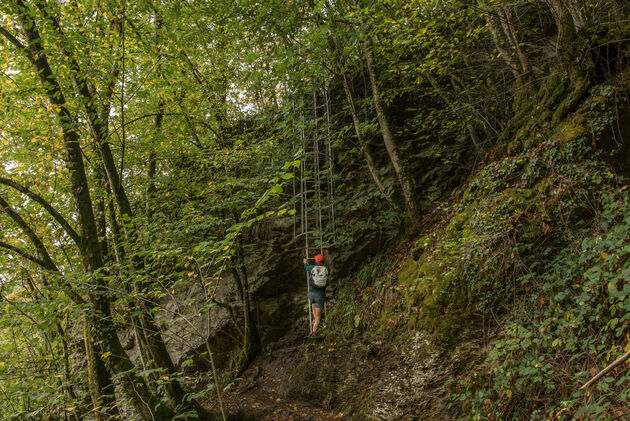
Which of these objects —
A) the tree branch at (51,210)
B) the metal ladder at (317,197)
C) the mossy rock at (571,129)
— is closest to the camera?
the mossy rock at (571,129)

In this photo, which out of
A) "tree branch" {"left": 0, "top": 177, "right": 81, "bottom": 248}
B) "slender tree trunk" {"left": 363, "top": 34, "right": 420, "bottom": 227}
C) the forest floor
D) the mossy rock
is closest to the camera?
the mossy rock

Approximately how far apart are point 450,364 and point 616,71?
4641 millimetres

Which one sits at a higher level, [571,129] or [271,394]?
[571,129]

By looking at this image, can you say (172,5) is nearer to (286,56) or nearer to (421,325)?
(286,56)

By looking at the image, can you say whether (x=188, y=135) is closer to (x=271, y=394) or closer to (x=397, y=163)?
(x=397, y=163)

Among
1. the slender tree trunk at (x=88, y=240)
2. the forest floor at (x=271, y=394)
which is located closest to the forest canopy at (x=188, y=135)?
the slender tree trunk at (x=88, y=240)

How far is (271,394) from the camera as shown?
702 centimetres

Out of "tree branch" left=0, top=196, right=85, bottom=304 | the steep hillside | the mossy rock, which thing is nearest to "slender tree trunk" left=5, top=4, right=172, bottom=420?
"tree branch" left=0, top=196, right=85, bottom=304

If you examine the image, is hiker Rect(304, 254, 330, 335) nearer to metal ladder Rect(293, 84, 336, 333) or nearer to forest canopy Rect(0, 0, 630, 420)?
metal ladder Rect(293, 84, 336, 333)

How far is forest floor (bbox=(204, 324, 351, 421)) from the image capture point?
19.0ft

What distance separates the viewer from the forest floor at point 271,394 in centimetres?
578

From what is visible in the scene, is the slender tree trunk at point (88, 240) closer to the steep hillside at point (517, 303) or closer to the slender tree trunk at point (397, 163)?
the steep hillside at point (517, 303)

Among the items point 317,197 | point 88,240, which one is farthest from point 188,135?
point 88,240

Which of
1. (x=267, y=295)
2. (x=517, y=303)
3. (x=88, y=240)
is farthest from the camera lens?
(x=267, y=295)
